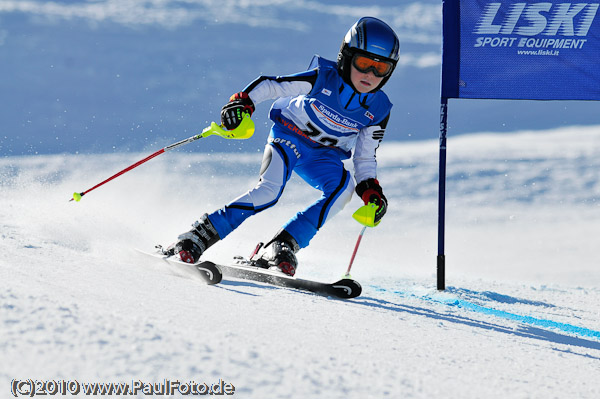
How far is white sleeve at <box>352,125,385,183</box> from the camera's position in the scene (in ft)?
13.5

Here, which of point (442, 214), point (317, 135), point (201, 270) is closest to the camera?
point (201, 270)

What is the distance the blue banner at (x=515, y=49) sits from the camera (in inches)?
190

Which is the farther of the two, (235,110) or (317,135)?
(317,135)

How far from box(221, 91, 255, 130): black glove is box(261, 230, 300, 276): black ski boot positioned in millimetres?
816

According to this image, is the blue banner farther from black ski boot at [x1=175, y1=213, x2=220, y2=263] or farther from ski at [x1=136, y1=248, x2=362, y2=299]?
black ski boot at [x1=175, y1=213, x2=220, y2=263]

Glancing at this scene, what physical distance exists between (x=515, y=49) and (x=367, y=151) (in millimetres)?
1765

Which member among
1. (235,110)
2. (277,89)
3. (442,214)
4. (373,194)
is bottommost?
(373,194)

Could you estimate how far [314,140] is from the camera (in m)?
4.12

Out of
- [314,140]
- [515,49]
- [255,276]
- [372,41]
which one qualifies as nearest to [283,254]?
[255,276]

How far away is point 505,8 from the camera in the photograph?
4.88 meters

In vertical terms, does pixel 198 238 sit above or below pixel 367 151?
below

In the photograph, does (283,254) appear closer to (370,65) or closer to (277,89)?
(277,89)

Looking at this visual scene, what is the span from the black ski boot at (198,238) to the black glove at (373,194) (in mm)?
1047

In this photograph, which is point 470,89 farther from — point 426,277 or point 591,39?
point 426,277
